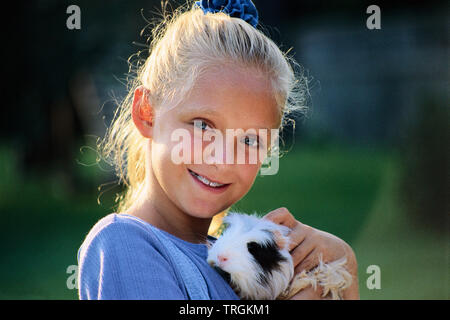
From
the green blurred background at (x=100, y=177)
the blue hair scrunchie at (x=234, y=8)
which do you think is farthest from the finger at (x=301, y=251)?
the green blurred background at (x=100, y=177)

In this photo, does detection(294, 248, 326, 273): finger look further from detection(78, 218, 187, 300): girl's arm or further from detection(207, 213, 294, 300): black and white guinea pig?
detection(78, 218, 187, 300): girl's arm

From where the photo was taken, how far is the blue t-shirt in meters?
1.21

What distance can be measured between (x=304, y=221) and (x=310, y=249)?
183 inches

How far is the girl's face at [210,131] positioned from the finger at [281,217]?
11cm

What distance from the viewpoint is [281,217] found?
1545 mm

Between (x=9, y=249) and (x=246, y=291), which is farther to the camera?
(x=9, y=249)

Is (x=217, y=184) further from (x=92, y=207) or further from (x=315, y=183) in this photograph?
(x=315, y=183)

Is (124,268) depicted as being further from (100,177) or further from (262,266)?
(100,177)

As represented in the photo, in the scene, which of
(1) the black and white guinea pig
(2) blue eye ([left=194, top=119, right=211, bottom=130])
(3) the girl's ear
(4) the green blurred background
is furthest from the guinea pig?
(4) the green blurred background

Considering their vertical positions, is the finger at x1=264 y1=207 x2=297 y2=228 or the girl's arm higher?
the finger at x1=264 y1=207 x2=297 y2=228

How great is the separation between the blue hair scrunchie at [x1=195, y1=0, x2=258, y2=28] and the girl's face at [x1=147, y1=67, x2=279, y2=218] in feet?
0.99

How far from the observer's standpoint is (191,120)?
4.83 ft

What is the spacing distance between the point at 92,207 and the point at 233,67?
570 centimetres

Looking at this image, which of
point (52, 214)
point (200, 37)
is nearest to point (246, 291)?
point (200, 37)
